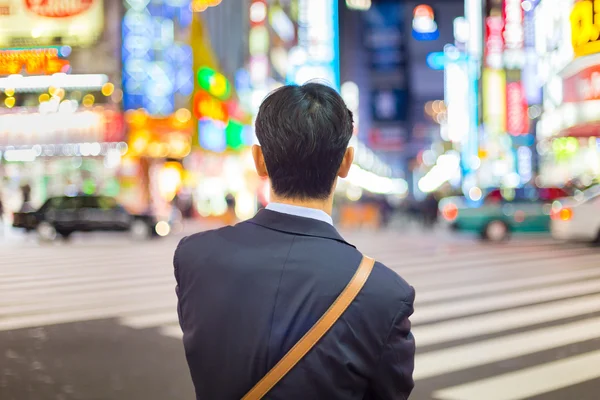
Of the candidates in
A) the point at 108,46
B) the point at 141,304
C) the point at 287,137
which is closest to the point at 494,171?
the point at 108,46

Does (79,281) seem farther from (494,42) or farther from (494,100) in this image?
(494,100)

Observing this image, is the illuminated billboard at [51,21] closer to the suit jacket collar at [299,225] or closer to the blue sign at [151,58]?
the blue sign at [151,58]

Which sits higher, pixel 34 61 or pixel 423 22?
pixel 423 22

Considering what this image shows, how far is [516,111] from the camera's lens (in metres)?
42.7

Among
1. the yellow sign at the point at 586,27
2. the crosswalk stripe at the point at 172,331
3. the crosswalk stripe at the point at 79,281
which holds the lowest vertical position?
the crosswalk stripe at the point at 79,281

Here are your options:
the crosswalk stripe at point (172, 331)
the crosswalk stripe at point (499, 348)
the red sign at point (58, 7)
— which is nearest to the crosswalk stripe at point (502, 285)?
the crosswalk stripe at point (499, 348)

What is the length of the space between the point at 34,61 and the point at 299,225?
3045 centimetres

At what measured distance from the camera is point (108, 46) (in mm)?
34656

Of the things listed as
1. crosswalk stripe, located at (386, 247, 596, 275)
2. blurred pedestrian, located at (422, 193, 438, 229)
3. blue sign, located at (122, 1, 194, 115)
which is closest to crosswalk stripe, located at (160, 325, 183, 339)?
crosswalk stripe, located at (386, 247, 596, 275)

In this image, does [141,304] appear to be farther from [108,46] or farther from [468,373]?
[108,46]

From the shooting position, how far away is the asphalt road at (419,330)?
544 centimetres

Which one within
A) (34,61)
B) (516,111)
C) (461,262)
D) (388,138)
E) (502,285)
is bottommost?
(461,262)

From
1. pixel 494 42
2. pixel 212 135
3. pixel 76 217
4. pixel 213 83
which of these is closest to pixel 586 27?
pixel 76 217

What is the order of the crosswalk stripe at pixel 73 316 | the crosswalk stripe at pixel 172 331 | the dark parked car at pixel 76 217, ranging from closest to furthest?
1. the crosswalk stripe at pixel 172 331
2. the crosswalk stripe at pixel 73 316
3. the dark parked car at pixel 76 217
